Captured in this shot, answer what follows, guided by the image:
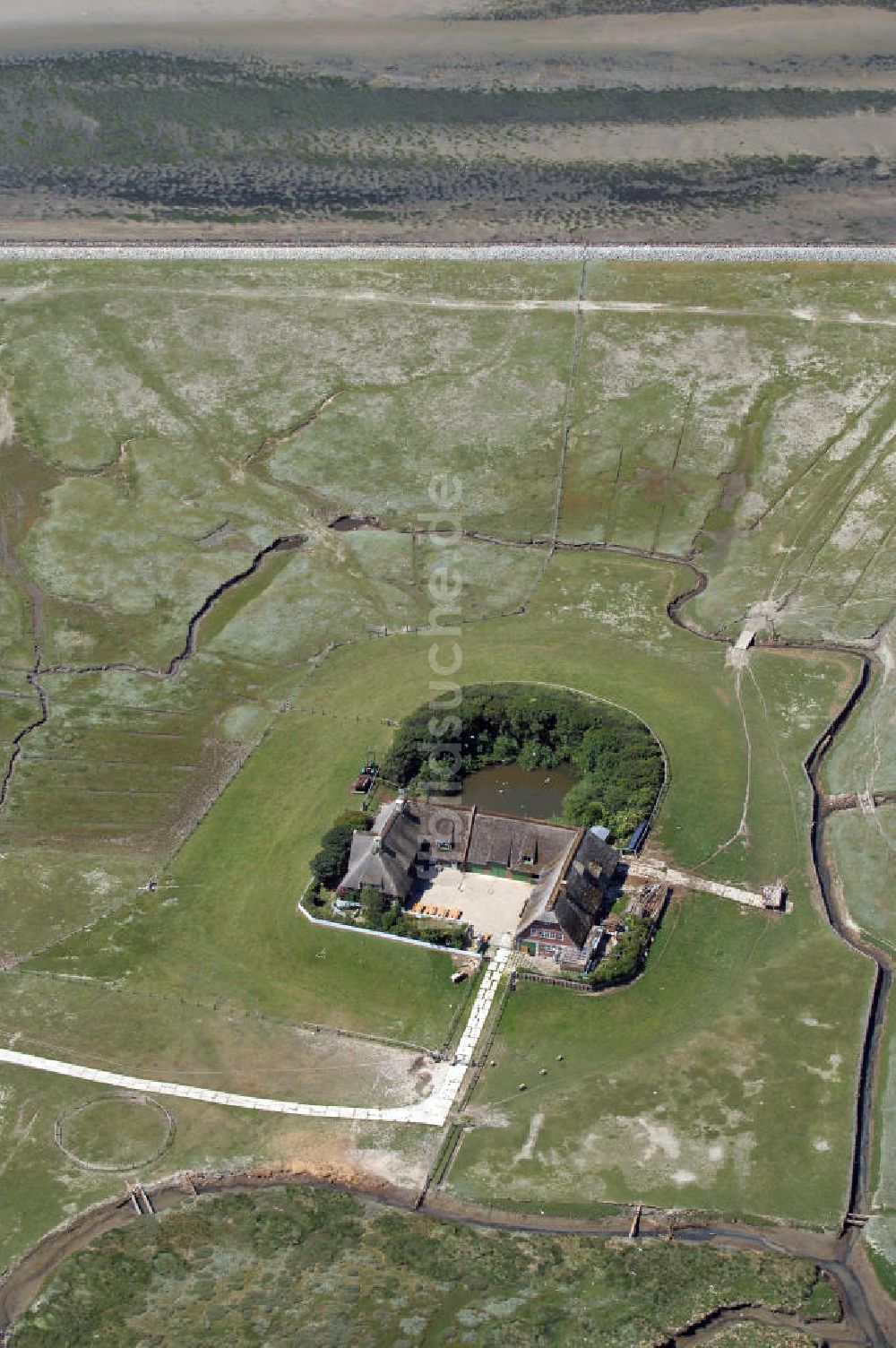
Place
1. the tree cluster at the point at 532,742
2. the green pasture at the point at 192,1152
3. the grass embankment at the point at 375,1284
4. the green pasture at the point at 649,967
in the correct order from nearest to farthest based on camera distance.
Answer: the grass embankment at the point at 375,1284
the green pasture at the point at 192,1152
the green pasture at the point at 649,967
the tree cluster at the point at 532,742

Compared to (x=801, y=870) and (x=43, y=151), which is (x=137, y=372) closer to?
(x=43, y=151)

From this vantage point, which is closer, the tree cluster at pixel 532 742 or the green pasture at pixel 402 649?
the green pasture at pixel 402 649

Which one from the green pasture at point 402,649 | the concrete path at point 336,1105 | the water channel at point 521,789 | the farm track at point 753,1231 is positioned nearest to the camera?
the farm track at point 753,1231

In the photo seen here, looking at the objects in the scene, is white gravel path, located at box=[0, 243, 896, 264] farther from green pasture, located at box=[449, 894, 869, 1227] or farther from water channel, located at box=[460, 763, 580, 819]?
green pasture, located at box=[449, 894, 869, 1227]

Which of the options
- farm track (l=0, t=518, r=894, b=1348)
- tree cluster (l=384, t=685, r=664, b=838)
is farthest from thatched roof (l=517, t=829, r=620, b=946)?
farm track (l=0, t=518, r=894, b=1348)

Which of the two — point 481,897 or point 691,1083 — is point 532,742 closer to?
point 481,897

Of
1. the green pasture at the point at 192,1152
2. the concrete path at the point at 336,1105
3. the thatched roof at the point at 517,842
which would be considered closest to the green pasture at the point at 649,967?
the concrete path at the point at 336,1105

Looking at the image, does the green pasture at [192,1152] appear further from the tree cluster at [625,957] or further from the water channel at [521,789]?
the water channel at [521,789]

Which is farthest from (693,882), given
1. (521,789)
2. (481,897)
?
(521,789)

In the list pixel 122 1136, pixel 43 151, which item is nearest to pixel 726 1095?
pixel 122 1136
